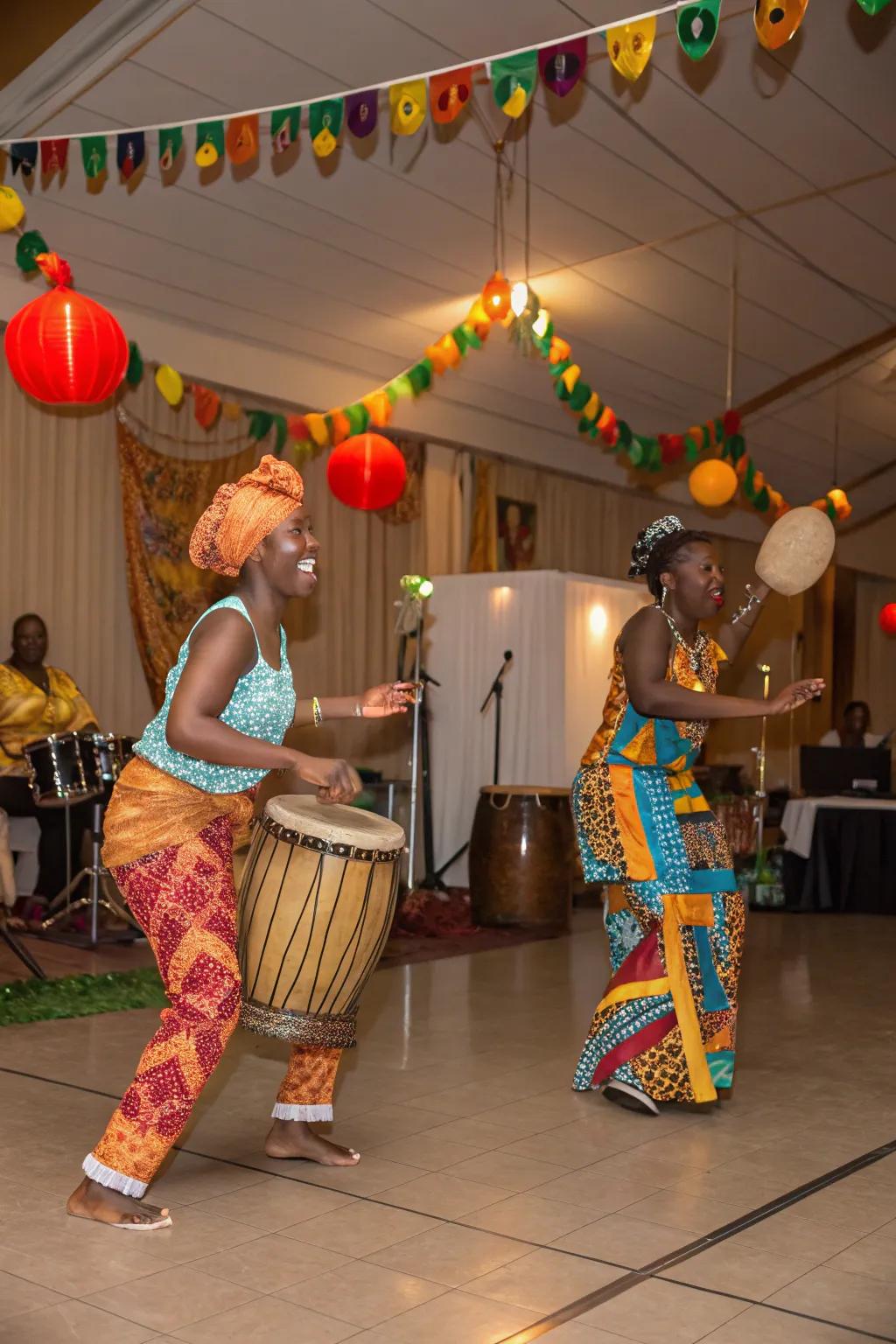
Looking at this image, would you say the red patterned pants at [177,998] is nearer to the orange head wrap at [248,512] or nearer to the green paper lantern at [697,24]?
the orange head wrap at [248,512]

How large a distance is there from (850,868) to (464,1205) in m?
5.93

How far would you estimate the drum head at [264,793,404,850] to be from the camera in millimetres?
2992

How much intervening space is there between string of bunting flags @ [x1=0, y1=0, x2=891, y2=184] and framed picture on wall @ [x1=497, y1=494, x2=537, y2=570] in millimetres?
5780

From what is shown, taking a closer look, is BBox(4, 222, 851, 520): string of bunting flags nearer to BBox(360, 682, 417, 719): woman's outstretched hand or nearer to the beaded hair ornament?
the beaded hair ornament

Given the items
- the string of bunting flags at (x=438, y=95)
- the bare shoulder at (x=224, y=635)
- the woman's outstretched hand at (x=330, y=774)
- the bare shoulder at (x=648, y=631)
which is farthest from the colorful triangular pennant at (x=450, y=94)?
the woman's outstretched hand at (x=330, y=774)

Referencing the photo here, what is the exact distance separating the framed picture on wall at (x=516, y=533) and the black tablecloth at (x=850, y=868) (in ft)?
11.8

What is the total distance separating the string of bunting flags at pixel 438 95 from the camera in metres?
4.21

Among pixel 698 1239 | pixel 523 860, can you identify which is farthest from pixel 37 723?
pixel 698 1239

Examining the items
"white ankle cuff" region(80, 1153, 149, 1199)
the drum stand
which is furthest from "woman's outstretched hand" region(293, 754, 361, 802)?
the drum stand

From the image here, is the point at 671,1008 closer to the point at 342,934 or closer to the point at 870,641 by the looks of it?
the point at 342,934

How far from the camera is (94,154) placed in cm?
548

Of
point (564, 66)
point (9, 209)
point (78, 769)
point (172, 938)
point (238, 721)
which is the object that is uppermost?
point (564, 66)

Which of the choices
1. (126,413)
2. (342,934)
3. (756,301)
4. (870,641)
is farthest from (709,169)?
(870,641)

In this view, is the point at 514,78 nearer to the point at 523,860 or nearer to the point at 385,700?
the point at 385,700
